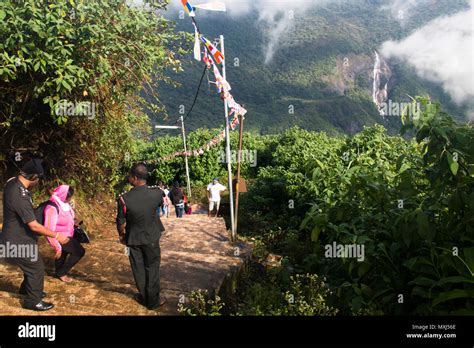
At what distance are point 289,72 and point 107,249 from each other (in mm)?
141479

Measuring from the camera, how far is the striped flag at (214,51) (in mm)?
8328

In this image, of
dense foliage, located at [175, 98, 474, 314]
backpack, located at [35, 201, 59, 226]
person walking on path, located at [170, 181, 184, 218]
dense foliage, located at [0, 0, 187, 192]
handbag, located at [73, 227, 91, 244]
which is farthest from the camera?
person walking on path, located at [170, 181, 184, 218]

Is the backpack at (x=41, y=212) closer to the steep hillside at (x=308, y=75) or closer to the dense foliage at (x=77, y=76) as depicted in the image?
the dense foliage at (x=77, y=76)

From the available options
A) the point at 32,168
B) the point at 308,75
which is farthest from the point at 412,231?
the point at 308,75

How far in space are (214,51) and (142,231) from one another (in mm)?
5009

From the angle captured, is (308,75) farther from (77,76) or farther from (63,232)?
(63,232)

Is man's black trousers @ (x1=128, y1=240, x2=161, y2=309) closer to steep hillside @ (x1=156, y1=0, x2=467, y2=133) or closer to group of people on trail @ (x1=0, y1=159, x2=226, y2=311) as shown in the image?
group of people on trail @ (x1=0, y1=159, x2=226, y2=311)

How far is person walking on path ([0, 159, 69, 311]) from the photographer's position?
4.31 m

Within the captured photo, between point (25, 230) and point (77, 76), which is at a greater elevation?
point (77, 76)

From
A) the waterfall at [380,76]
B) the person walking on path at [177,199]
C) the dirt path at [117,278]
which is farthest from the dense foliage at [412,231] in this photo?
the waterfall at [380,76]

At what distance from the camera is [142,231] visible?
4.61 metres

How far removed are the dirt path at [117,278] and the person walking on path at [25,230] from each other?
0.70 ft

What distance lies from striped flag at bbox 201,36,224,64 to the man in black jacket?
174 inches

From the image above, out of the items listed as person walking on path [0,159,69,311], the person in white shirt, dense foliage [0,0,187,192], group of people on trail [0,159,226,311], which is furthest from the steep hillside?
person walking on path [0,159,69,311]
